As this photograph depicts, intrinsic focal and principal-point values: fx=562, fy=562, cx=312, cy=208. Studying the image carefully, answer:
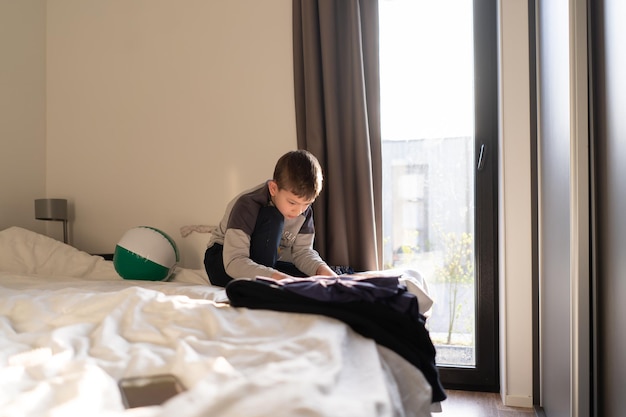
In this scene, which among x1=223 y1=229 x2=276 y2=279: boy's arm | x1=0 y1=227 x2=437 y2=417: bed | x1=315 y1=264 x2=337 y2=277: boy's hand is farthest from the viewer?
x1=315 y1=264 x2=337 y2=277: boy's hand

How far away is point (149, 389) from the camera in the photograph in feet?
3.05

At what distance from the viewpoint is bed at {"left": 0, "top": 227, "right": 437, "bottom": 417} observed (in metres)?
0.77

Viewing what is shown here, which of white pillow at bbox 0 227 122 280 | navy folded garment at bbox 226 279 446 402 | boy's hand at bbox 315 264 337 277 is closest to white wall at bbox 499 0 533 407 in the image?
boy's hand at bbox 315 264 337 277

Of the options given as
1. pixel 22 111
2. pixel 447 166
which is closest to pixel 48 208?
pixel 22 111

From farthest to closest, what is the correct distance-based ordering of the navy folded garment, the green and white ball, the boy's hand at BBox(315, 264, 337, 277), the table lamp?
the table lamp < the green and white ball < the boy's hand at BBox(315, 264, 337, 277) < the navy folded garment

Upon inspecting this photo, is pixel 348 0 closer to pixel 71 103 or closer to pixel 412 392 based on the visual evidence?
pixel 71 103

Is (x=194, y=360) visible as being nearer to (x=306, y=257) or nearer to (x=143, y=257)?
(x=306, y=257)

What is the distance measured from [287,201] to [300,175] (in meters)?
0.13

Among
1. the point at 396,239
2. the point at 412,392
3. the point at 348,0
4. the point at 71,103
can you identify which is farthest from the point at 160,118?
the point at 412,392

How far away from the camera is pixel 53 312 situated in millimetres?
1397

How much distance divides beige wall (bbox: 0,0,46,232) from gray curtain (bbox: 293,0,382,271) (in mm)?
1557

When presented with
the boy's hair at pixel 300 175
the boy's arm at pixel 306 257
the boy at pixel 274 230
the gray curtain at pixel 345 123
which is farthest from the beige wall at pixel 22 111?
the boy's hair at pixel 300 175

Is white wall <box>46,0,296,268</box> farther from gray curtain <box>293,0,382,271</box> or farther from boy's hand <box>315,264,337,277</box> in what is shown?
boy's hand <box>315,264,337,277</box>

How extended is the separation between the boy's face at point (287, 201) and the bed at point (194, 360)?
26.4 inches
